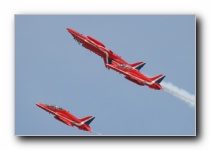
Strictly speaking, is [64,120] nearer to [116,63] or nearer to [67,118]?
[67,118]

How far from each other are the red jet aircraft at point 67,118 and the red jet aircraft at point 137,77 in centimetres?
64

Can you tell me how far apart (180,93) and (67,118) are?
134 centimetres

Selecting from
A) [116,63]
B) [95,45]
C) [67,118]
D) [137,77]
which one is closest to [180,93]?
[137,77]

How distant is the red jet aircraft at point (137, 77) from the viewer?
8328mm

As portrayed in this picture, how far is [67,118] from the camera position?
841 cm

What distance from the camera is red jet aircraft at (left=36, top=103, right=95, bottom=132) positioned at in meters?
8.35

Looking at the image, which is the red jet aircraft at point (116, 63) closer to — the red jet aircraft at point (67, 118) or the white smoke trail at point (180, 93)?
the white smoke trail at point (180, 93)

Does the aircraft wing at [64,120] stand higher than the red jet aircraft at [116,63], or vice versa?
the red jet aircraft at [116,63]

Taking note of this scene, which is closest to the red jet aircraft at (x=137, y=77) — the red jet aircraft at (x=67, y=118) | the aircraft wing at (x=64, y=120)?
the red jet aircraft at (x=67, y=118)

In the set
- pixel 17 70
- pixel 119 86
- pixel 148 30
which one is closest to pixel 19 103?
pixel 17 70

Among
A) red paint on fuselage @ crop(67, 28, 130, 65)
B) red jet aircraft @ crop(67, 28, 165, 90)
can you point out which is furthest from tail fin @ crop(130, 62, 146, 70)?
red paint on fuselage @ crop(67, 28, 130, 65)

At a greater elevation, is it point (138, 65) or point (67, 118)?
point (138, 65)

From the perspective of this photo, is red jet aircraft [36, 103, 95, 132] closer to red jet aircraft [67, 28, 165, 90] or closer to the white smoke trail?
red jet aircraft [67, 28, 165, 90]

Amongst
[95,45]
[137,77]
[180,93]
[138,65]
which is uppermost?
[95,45]
